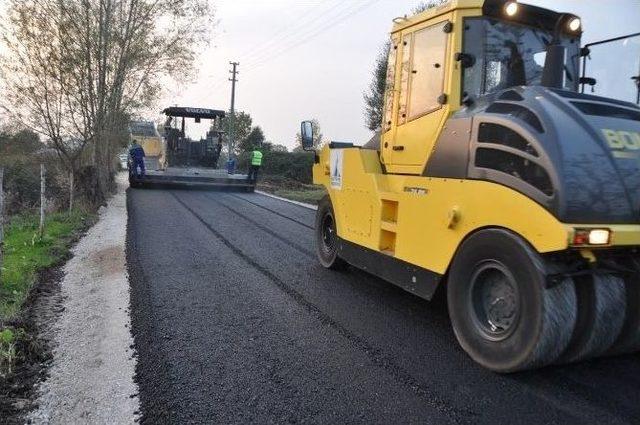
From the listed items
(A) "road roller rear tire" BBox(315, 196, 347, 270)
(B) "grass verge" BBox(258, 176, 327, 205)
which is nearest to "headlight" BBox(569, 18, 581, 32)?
(A) "road roller rear tire" BBox(315, 196, 347, 270)

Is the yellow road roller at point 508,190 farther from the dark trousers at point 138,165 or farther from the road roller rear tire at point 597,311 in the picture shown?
the dark trousers at point 138,165

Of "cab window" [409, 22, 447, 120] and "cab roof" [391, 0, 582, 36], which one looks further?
"cab window" [409, 22, 447, 120]

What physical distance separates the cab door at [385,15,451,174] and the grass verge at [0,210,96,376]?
135 inches

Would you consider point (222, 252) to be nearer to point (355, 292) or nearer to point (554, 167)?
point (355, 292)

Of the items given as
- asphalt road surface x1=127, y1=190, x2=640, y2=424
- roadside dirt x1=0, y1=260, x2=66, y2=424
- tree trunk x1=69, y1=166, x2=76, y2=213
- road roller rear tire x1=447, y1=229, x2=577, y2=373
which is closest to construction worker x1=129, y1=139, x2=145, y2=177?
tree trunk x1=69, y1=166, x2=76, y2=213

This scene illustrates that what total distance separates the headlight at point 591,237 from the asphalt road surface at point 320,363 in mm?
944

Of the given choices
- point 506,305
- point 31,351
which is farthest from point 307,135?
point 31,351

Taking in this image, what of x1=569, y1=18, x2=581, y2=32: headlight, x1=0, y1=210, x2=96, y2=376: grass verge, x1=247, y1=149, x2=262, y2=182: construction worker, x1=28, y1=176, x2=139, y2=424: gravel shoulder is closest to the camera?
x1=28, y1=176, x2=139, y2=424: gravel shoulder

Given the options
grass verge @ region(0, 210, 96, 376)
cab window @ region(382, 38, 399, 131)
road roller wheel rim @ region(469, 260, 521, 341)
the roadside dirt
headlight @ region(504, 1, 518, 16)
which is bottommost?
the roadside dirt

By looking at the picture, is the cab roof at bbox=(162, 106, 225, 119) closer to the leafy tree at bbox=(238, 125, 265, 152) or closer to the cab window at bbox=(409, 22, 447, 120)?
the cab window at bbox=(409, 22, 447, 120)

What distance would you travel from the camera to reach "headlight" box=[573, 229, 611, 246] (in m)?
3.13

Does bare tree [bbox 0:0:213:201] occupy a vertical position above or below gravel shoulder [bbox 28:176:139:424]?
above

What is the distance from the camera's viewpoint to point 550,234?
127 inches

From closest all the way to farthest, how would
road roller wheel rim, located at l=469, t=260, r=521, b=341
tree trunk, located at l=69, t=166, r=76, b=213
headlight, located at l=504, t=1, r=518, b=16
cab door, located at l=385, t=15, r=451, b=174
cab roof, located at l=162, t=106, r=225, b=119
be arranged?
1. road roller wheel rim, located at l=469, t=260, r=521, b=341
2. headlight, located at l=504, t=1, r=518, b=16
3. cab door, located at l=385, t=15, r=451, b=174
4. tree trunk, located at l=69, t=166, r=76, b=213
5. cab roof, located at l=162, t=106, r=225, b=119
